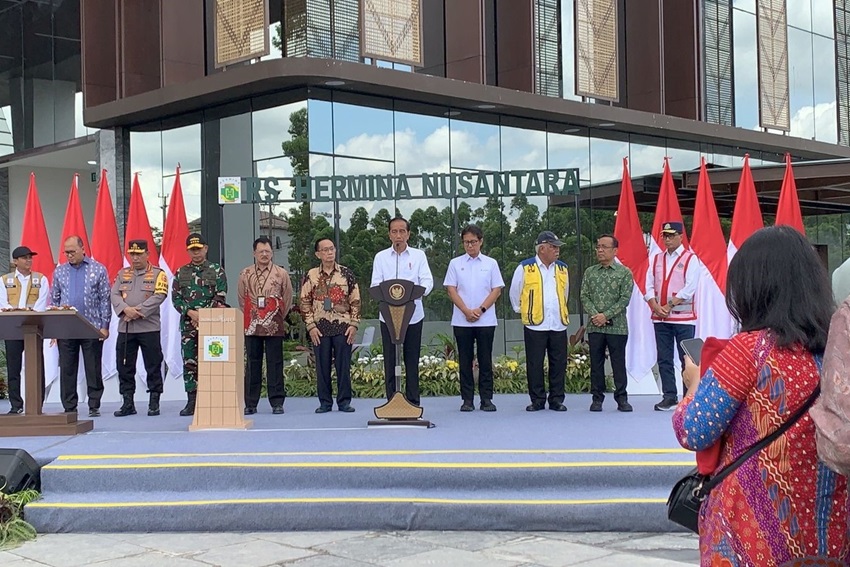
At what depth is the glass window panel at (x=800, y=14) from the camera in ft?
61.4

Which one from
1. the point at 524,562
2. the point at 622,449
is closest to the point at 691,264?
the point at 622,449

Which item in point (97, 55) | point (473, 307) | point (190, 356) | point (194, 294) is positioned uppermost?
point (97, 55)

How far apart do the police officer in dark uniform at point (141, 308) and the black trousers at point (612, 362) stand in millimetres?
4375

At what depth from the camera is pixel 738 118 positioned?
17.3 m

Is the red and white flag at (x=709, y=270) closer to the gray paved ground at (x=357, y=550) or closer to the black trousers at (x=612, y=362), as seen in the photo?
the black trousers at (x=612, y=362)

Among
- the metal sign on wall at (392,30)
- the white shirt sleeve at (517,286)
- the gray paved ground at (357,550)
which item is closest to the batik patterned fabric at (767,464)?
the gray paved ground at (357,550)

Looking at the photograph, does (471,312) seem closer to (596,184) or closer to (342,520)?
(342,520)

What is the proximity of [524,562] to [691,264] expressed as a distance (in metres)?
4.74

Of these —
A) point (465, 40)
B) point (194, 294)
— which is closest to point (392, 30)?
point (465, 40)

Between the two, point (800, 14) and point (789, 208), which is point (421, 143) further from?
point (800, 14)

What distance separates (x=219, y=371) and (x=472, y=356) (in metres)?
2.51

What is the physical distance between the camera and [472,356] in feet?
29.6

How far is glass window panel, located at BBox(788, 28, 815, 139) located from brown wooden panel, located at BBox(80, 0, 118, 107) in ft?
42.8

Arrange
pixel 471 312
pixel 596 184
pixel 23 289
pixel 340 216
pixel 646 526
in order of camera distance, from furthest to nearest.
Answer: pixel 596 184
pixel 340 216
pixel 23 289
pixel 471 312
pixel 646 526
